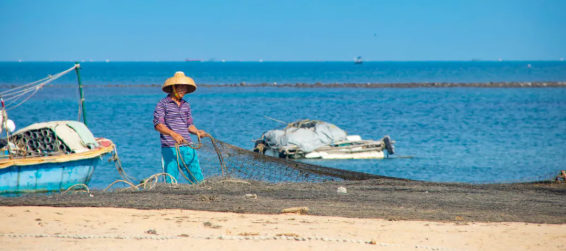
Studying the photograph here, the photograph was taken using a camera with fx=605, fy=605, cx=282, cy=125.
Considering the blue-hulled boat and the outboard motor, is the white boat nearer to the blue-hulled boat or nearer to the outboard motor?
the outboard motor

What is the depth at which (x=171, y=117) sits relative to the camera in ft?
22.7

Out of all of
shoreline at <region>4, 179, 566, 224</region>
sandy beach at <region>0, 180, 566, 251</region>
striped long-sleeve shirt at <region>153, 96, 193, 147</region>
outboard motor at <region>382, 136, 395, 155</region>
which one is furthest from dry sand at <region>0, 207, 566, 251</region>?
outboard motor at <region>382, 136, 395, 155</region>

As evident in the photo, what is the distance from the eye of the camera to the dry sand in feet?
15.5

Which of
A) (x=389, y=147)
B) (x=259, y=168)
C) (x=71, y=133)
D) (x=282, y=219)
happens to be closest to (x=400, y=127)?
(x=389, y=147)

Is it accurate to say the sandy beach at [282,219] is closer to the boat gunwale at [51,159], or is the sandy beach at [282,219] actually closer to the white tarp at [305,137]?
the boat gunwale at [51,159]

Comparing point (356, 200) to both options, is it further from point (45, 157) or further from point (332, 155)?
point (332, 155)

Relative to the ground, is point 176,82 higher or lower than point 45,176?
higher

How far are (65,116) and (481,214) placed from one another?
91.2 feet

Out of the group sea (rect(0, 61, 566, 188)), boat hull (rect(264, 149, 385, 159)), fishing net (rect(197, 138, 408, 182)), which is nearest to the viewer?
fishing net (rect(197, 138, 408, 182))

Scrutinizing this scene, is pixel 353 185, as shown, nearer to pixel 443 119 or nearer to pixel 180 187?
pixel 180 187

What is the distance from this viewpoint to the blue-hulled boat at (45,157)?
10195mm

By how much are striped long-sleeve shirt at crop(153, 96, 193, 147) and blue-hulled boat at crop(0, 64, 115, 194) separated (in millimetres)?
4386

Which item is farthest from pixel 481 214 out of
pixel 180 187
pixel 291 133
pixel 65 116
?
pixel 65 116

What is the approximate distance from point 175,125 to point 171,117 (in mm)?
104
